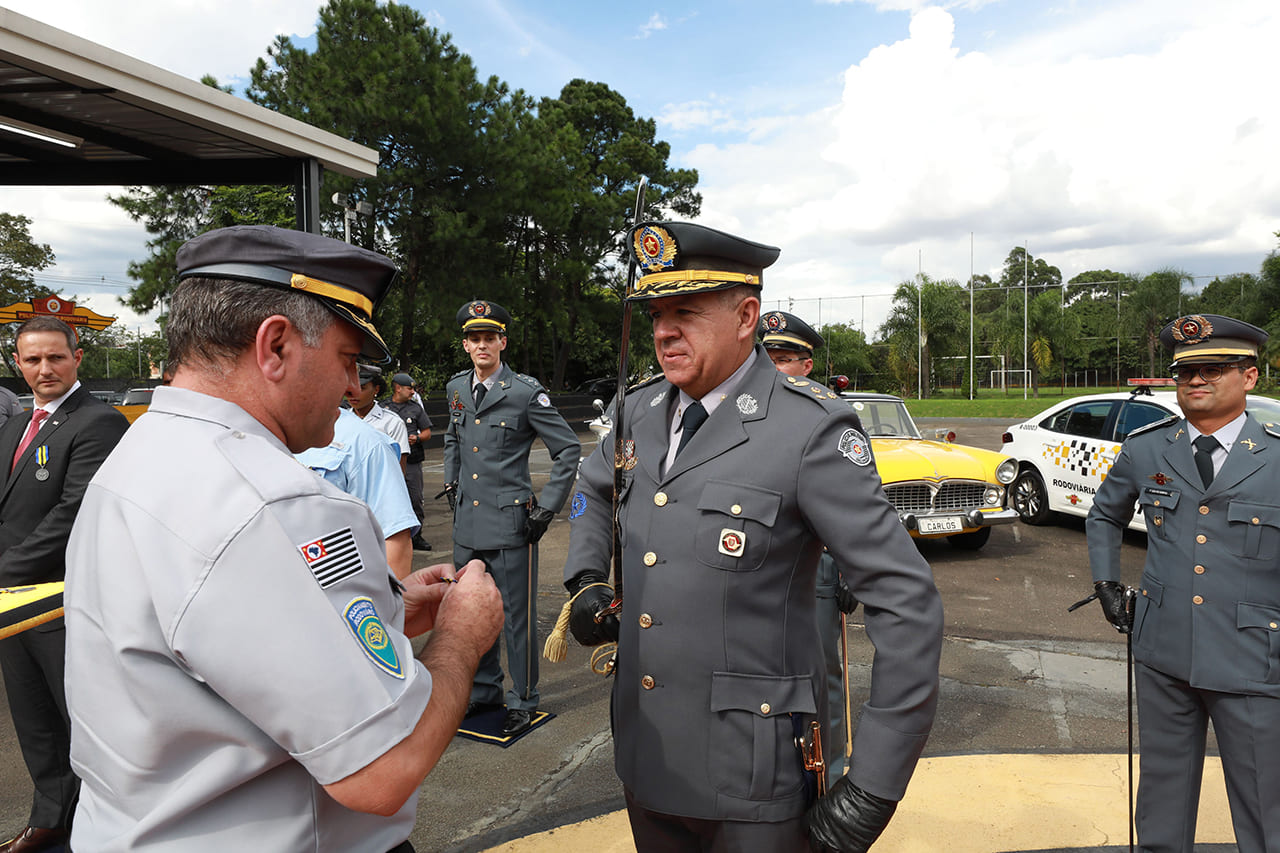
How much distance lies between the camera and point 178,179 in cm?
584

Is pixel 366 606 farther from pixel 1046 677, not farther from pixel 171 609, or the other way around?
pixel 1046 677

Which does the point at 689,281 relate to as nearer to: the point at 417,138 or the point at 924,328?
the point at 417,138

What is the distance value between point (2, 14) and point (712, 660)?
13.5 feet

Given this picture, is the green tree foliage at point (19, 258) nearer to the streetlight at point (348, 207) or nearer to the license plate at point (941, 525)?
the streetlight at point (348, 207)

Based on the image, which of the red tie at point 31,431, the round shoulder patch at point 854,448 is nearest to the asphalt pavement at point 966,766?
the red tie at point 31,431

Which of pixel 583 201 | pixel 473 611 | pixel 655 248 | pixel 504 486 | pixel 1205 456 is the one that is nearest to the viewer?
pixel 473 611

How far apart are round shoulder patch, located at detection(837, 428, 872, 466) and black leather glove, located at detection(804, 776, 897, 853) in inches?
26.7

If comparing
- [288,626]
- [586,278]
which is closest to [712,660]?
[288,626]

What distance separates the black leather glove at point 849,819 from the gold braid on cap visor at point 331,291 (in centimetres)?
134

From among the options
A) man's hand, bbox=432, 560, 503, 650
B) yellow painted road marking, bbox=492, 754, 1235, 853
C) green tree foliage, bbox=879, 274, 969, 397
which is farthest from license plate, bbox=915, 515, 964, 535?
green tree foliage, bbox=879, 274, 969, 397

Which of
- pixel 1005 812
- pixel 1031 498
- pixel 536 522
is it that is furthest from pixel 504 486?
pixel 1031 498

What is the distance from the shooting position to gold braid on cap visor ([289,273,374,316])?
1244 mm

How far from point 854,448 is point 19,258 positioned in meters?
40.8

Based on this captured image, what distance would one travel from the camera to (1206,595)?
2885mm
